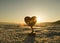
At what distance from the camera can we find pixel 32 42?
29.0 meters

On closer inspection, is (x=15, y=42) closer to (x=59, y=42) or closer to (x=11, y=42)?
(x=11, y=42)

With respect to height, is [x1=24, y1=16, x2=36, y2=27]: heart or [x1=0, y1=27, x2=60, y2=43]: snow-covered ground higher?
[x1=24, y1=16, x2=36, y2=27]: heart

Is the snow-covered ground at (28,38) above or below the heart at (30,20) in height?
below

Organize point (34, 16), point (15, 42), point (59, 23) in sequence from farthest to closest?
1. point (59, 23)
2. point (34, 16)
3. point (15, 42)

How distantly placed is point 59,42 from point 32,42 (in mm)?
4351

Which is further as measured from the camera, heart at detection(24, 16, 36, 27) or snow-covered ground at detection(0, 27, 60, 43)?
heart at detection(24, 16, 36, 27)

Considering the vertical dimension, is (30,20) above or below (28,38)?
above

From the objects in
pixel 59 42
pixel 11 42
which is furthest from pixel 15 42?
pixel 59 42

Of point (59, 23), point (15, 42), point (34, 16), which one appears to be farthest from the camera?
point (59, 23)

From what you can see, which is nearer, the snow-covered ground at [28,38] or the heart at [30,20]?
the snow-covered ground at [28,38]

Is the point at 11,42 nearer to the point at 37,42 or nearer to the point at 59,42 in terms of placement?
the point at 37,42

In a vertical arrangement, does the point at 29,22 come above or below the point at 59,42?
above

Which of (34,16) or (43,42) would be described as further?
(34,16)

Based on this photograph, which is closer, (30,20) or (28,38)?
(28,38)
